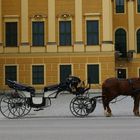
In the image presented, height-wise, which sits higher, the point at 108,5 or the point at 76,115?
the point at 108,5

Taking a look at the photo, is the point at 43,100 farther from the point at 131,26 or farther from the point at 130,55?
the point at 131,26

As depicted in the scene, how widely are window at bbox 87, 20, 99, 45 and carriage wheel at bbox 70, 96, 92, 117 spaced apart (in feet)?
95.1

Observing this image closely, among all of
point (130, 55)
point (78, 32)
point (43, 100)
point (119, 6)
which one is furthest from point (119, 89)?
point (119, 6)

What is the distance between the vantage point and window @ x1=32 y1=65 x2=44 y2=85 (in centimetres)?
5053

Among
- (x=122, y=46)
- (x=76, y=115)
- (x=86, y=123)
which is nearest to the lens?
(x=86, y=123)

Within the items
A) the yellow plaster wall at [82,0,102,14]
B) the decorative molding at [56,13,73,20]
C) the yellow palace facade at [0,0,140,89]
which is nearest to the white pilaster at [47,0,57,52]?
the yellow palace facade at [0,0,140,89]

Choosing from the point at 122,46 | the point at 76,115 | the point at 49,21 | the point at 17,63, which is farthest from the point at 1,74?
the point at 76,115

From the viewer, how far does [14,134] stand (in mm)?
15344

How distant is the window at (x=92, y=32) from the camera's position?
50281 mm

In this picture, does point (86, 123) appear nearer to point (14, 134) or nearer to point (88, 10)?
point (14, 134)

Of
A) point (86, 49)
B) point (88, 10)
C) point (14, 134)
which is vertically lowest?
point (14, 134)

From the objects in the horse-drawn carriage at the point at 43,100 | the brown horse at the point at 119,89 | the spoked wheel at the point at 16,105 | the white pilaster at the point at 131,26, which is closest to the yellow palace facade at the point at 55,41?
the white pilaster at the point at 131,26

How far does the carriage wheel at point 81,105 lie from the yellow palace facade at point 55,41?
92.0 ft

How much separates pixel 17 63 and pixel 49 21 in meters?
4.94
